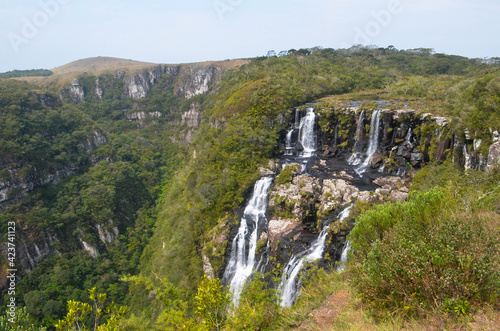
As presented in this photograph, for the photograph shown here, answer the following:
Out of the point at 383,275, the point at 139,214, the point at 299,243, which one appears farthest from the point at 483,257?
the point at 139,214

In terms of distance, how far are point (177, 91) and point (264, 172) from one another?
309 feet

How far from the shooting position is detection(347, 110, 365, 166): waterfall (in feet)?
81.5

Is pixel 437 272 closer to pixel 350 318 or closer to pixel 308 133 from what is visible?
pixel 350 318

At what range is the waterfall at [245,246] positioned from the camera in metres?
17.9

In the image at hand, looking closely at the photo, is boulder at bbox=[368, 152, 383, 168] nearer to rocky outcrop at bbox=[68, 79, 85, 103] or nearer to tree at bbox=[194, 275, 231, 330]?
tree at bbox=[194, 275, 231, 330]

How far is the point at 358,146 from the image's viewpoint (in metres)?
25.8

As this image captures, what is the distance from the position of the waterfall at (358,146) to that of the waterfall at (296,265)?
9406mm

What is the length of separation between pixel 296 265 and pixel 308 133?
60.5 ft

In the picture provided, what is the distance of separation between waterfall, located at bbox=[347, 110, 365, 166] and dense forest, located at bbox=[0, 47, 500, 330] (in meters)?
1.04

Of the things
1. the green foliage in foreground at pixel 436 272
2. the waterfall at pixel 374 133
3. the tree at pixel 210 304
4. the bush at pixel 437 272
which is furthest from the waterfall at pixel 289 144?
the tree at pixel 210 304

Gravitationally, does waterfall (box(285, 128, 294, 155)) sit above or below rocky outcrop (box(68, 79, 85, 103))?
below

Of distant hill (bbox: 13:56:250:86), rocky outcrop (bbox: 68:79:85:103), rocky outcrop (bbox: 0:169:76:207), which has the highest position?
distant hill (bbox: 13:56:250:86)

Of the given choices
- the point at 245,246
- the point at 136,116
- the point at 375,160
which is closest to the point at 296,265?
the point at 245,246

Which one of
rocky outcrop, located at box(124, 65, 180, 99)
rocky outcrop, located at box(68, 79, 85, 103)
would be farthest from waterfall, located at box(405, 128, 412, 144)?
rocky outcrop, located at box(68, 79, 85, 103)
